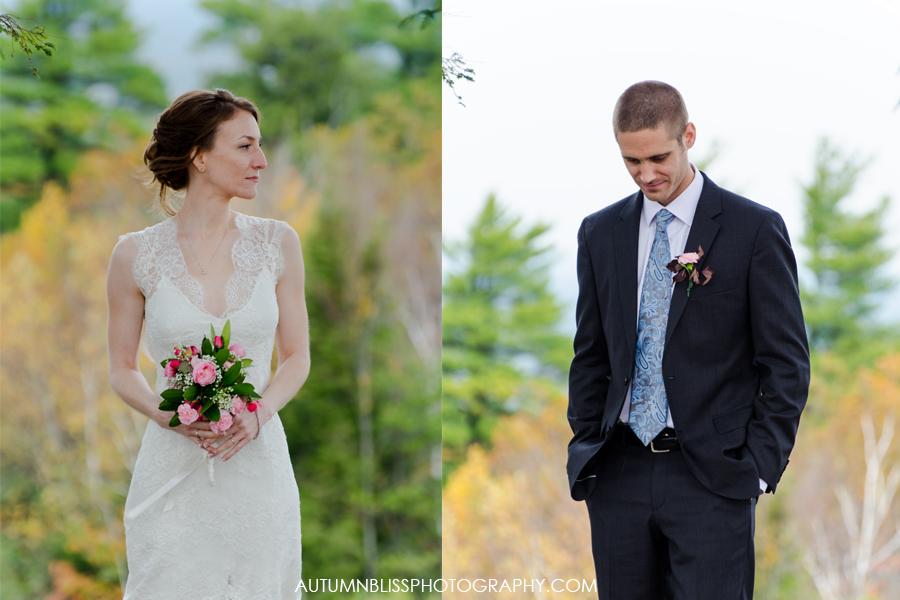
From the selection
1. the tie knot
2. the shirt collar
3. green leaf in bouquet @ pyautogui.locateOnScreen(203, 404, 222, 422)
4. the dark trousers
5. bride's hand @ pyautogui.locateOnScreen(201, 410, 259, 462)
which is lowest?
the dark trousers

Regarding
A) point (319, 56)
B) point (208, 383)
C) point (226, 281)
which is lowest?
point (208, 383)

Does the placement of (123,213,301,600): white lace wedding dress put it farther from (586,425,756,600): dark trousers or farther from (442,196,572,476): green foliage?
(442,196,572,476): green foliage

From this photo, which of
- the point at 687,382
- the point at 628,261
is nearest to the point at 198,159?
the point at 628,261

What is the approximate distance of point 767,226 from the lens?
1927 mm

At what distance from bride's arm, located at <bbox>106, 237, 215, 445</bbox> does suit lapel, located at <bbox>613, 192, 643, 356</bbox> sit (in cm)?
123

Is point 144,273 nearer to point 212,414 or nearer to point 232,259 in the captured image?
point 232,259

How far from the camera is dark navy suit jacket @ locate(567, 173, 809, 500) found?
73.2 inches

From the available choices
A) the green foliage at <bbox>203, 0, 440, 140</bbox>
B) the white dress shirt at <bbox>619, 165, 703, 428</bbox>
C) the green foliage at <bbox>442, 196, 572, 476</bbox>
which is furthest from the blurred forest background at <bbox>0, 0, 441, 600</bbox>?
the white dress shirt at <bbox>619, 165, 703, 428</bbox>

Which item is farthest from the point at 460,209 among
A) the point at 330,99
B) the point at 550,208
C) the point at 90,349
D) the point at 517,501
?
the point at 90,349

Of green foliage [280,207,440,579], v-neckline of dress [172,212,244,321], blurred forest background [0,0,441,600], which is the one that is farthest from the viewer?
green foliage [280,207,440,579]

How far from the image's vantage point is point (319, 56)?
260 inches

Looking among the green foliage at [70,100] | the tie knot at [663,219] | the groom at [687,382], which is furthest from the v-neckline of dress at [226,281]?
the green foliage at [70,100]

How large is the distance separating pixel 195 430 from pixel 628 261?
121 centimetres

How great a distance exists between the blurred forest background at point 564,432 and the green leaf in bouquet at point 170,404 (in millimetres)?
4208
